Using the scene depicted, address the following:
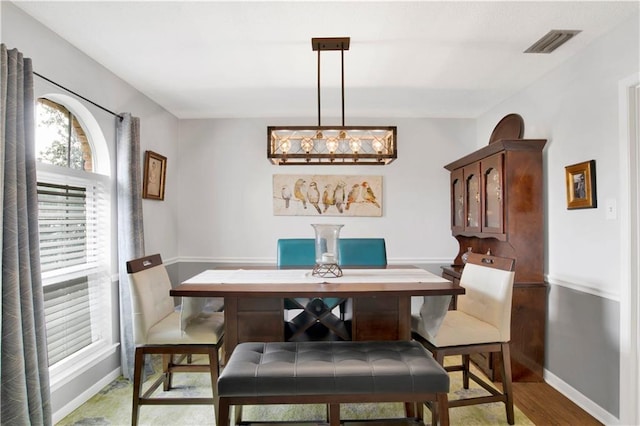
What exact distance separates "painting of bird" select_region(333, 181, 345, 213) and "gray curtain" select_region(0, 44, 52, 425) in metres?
2.72

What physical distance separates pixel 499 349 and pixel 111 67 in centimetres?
339

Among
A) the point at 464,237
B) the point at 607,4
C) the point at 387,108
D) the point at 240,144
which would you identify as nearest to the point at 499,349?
the point at 464,237

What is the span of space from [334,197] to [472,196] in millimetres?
1452

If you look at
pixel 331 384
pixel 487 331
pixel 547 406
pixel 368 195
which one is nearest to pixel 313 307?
pixel 331 384

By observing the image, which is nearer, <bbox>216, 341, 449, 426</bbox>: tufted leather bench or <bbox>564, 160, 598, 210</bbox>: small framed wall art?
<bbox>216, 341, 449, 426</bbox>: tufted leather bench

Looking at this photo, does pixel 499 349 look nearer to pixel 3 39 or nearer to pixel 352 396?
pixel 352 396

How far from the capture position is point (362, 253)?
315 centimetres

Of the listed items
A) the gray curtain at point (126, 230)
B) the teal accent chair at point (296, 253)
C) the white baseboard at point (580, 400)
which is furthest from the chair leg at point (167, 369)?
the white baseboard at point (580, 400)

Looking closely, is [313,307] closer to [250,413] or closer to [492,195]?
[250,413]

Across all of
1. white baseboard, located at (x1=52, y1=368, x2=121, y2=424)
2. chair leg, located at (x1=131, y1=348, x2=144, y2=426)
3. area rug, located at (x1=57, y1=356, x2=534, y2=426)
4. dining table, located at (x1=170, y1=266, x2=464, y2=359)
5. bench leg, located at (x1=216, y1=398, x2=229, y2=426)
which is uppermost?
dining table, located at (x1=170, y1=266, x2=464, y2=359)

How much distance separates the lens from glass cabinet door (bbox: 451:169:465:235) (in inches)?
140

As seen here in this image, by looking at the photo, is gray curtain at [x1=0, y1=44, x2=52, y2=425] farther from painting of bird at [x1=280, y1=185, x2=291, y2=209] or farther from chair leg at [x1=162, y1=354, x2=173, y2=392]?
painting of bird at [x1=280, y1=185, x2=291, y2=209]

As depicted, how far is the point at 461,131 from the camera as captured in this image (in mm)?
4035

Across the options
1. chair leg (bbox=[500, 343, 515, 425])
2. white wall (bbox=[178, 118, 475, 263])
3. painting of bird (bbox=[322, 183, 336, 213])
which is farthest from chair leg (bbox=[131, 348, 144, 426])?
painting of bird (bbox=[322, 183, 336, 213])
